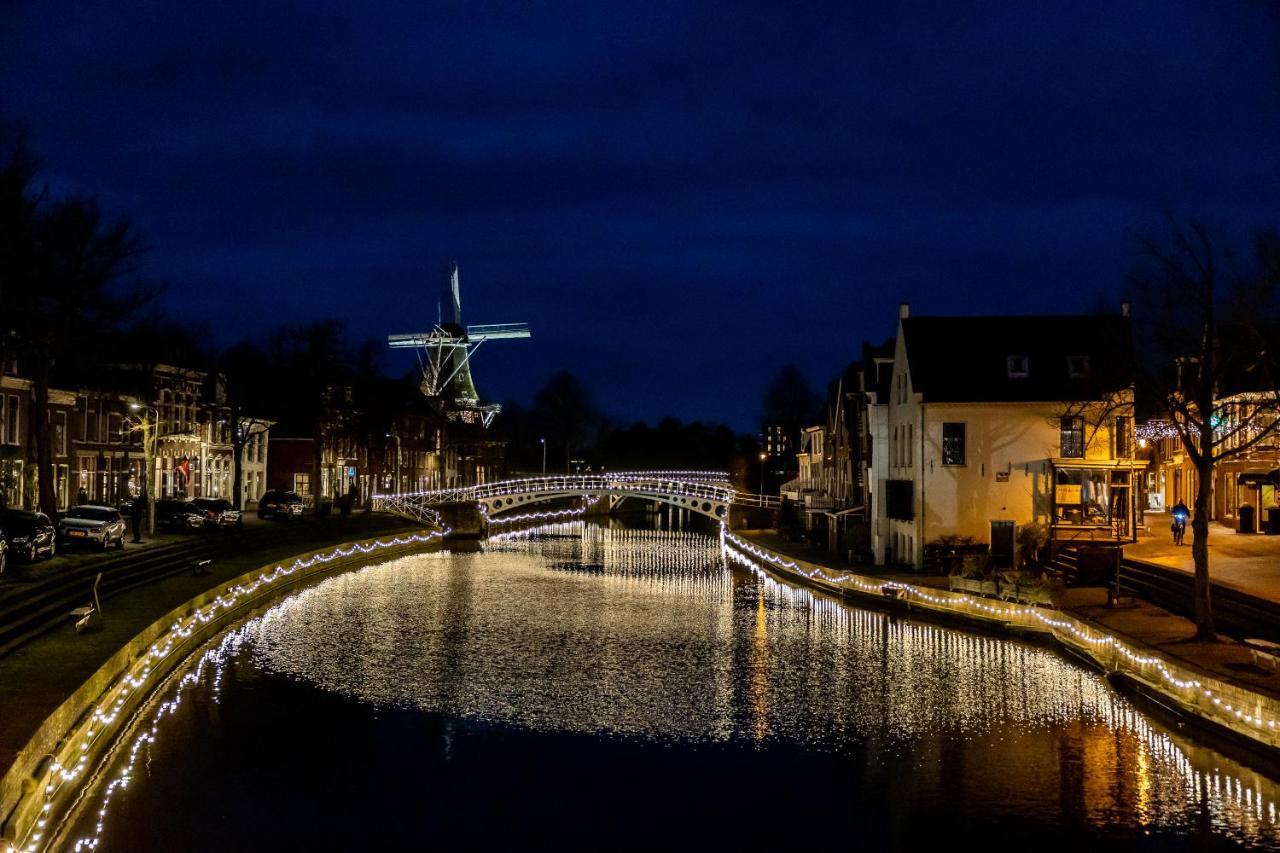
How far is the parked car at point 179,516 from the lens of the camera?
5900 centimetres

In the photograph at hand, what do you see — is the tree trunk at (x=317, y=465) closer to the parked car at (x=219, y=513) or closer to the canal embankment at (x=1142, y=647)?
the parked car at (x=219, y=513)

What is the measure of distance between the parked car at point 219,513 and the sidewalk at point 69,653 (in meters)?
11.6

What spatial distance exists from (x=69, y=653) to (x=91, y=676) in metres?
3.37

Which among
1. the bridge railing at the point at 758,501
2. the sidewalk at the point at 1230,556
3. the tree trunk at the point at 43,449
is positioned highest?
the tree trunk at the point at 43,449

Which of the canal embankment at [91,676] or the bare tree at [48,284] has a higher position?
the bare tree at [48,284]

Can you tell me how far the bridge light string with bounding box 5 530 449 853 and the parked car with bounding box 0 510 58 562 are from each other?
18.0 ft

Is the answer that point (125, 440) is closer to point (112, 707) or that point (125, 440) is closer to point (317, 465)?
point (317, 465)

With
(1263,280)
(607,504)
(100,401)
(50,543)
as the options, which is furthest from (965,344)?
(607,504)

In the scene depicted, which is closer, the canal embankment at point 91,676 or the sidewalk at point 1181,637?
the canal embankment at point 91,676

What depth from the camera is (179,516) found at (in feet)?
193

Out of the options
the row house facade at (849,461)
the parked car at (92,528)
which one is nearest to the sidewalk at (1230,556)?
the row house facade at (849,461)

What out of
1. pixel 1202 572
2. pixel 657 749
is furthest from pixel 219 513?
pixel 1202 572

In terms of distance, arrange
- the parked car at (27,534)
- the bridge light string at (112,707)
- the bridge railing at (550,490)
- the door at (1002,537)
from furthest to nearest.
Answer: the bridge railing at (550,490) < the door at (1002,537) < the parked car at (27,534) < the bridge light string at (112,707)

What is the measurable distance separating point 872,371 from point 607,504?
85.1 meters
